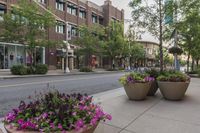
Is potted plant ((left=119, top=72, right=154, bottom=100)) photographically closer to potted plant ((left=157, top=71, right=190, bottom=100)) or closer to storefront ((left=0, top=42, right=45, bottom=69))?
potted plant ((left=157, top=71, right=190, bottom=100))

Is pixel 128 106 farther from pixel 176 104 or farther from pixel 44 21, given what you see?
pixel 44 21

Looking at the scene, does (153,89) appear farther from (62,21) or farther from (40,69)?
(62,21)

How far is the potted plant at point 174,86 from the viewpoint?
6465 millimetres

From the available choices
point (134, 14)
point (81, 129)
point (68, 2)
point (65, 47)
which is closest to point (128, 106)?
point (81, 129)

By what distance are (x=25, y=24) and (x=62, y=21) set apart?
41.3 feet

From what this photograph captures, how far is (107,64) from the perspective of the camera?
47.0m

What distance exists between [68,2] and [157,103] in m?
32.0

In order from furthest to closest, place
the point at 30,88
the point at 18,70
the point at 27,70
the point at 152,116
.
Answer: the point at 27,70 < the point at 18,70 < the point at 30,88 < the point at 152,116

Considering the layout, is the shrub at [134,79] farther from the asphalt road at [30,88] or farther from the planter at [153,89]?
the asphalt road at [30,88]

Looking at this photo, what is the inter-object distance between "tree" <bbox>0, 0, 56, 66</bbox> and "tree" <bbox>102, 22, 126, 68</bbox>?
1577 centimetres

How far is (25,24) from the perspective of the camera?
2119cm

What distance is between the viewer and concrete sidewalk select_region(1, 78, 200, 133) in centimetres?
412

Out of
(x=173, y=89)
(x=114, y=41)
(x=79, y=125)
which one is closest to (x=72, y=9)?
(x=114, y=41)

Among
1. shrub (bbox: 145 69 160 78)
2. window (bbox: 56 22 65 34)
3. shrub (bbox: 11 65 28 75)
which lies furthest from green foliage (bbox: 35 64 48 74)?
shrub (bbox: 145 69 160 78)
